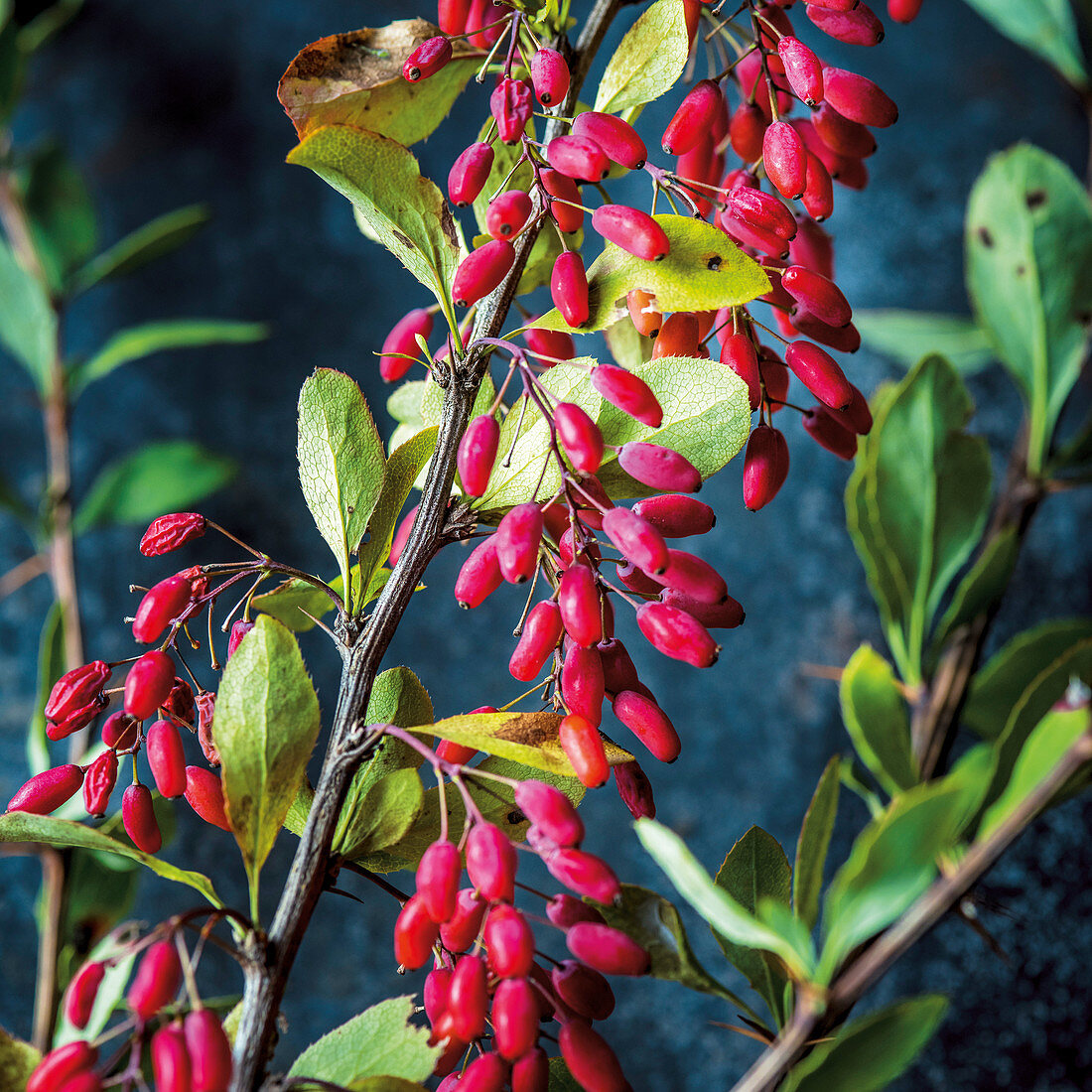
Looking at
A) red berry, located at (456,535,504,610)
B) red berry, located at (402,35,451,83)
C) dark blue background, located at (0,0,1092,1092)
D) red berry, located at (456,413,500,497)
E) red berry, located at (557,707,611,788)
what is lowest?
dark blue background, located at (0,0,1092,1092)

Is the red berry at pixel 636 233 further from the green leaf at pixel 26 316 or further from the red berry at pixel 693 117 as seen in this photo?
the green leaf at pixel 26 316

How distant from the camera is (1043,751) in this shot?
0.21 meters

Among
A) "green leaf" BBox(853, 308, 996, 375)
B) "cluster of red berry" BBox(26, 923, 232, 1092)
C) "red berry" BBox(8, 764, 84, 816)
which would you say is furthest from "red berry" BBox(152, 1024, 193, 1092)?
"green leaf" BBox(853, 308, 996, 375)

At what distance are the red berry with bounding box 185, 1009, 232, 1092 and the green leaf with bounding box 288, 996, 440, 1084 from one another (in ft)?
0.19

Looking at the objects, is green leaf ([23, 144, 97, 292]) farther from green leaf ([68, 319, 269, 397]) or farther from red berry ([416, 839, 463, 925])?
red berry ([416, 839, 463, 925])

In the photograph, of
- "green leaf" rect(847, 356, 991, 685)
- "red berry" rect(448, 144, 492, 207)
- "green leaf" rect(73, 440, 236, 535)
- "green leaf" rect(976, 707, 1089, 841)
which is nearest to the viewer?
"green leaf" rect(976, 707, 1089, 841)

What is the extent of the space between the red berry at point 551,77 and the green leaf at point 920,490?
0.81 feet

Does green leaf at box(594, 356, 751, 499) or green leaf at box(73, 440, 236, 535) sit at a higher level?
green leaf at box(594, 356, 751, 499)

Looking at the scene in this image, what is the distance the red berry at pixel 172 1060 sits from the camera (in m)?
0.23

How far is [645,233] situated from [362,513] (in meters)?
0.13

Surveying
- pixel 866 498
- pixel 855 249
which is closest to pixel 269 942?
pixel 866 498

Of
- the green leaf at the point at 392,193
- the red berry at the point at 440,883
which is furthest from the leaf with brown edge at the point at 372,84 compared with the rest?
the red berry at the point at 440,883

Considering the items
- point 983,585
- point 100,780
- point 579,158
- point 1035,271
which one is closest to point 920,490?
point 983,585

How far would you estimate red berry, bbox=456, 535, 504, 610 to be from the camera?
29cm
